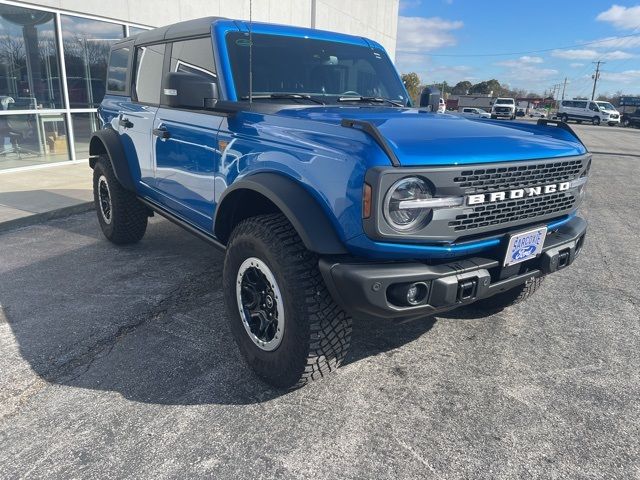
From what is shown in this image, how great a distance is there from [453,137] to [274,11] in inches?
552

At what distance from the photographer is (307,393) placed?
8.44 ft

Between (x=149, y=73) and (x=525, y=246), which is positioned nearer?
(x=525, y=246)

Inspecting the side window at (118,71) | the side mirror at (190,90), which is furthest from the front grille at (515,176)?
the side window at (118,71)

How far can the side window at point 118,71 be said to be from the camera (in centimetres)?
456

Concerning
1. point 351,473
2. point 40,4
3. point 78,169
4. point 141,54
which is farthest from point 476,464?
point 40,4

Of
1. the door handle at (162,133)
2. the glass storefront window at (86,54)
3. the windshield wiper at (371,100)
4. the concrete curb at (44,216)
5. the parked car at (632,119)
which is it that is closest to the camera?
the windshield wiper at (371,100)

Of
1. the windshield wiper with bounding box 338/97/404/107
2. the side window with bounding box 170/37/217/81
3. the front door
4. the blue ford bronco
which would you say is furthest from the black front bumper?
the front door

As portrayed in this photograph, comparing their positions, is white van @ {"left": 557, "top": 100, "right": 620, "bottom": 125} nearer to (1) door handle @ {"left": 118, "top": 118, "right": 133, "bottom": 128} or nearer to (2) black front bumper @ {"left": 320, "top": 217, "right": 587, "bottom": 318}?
(1) door handle @ {"left": 118, "top": 118, "right": 133, "bottom": 128}

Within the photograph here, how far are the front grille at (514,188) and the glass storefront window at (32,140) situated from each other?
8609mm

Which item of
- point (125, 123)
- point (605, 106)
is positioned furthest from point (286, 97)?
point (605, 106)

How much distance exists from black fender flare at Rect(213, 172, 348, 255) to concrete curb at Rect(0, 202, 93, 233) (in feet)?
13.9

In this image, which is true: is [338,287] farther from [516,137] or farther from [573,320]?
[573,320]

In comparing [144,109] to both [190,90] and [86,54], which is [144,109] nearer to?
[190,90]

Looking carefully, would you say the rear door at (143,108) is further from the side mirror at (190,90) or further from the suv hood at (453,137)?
the suv hood at (453,137)
